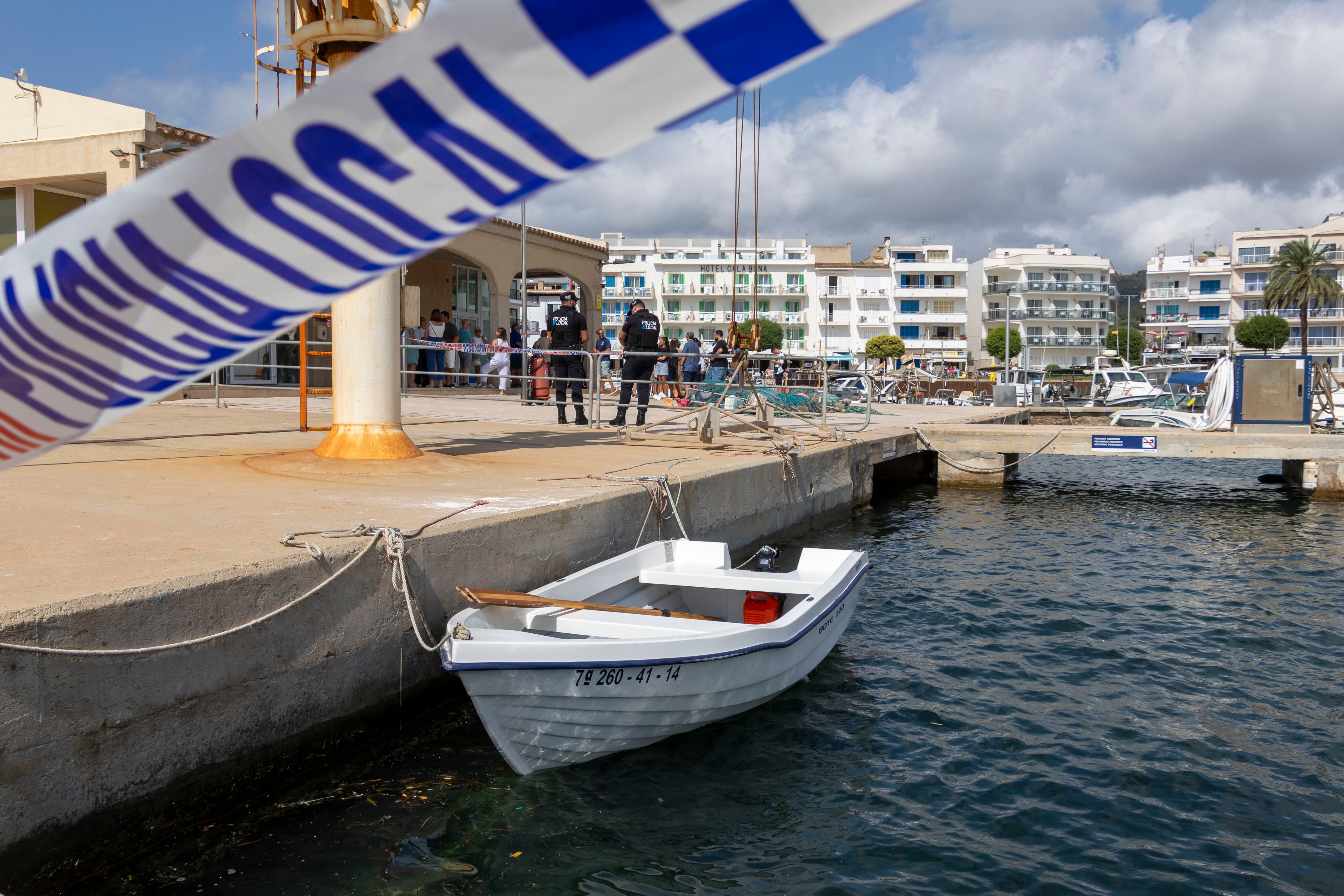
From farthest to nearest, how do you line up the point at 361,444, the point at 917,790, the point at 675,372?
the point at 675,372 → the point at 361,444 → the point at 917,790

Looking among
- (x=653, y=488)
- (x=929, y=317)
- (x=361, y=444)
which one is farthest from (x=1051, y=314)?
(x=361, y=444)

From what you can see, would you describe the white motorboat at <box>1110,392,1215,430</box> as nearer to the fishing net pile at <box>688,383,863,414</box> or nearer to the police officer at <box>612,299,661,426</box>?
the fishing net pile at <box>688,383,863,414</box>

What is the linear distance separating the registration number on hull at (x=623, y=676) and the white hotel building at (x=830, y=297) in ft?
261

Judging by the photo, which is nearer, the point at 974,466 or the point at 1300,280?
the point at 974,466

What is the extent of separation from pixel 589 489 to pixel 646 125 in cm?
664

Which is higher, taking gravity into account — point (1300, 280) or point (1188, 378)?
point (1300, 280)

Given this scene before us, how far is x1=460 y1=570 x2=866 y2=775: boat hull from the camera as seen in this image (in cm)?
473

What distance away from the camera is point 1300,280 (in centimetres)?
7431

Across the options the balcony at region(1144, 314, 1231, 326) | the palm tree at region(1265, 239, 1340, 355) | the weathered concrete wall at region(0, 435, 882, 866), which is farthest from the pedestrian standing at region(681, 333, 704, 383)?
the balcony at region(1144, 314, 1231, 326)

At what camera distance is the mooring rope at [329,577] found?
12.2ft

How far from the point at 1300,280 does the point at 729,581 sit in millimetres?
84159

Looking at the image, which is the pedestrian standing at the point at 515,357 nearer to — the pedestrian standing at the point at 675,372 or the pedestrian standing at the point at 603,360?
the pedestrian standing at the point at 603,360

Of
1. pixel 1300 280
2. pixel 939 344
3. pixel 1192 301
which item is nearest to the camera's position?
pixel 1300 280

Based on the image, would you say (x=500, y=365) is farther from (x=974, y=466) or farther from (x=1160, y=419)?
(x=1160, y=419)
